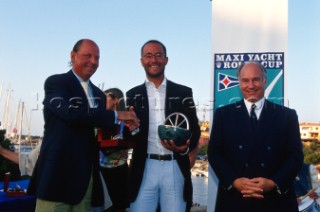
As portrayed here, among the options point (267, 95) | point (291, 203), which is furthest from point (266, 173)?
point (267, 95)

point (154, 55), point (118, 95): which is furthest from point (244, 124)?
point (118, 95)

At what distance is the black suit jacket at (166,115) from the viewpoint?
2.93 metres

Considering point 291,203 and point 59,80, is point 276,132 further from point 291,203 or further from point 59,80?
point 59,80

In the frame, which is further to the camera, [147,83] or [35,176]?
[147,83]

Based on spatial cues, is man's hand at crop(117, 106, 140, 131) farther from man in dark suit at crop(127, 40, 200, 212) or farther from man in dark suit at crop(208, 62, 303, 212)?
man in dark suit at crop(208, 62, 303, 212)

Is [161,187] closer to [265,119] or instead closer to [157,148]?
[157,148]

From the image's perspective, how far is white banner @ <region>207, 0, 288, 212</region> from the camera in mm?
4184

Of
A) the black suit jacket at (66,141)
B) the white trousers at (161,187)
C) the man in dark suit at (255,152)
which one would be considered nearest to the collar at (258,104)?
the man in dark suit at (255,152)

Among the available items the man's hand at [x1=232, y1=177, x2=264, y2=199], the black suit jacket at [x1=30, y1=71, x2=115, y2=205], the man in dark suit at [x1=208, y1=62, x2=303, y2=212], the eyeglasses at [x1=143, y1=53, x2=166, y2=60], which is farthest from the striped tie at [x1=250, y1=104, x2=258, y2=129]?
the black suit jacket at [x1=30, y1=71, x2=115, y2=205]

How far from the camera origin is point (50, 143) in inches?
98.4

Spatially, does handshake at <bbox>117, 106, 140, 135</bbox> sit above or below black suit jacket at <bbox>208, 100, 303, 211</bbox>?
above

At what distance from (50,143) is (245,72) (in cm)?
135

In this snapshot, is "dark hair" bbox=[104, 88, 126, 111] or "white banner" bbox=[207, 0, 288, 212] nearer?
"dark hair" bbox=[104, 88, 126, 111]

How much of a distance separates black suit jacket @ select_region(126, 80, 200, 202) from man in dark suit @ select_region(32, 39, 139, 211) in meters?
0.32
